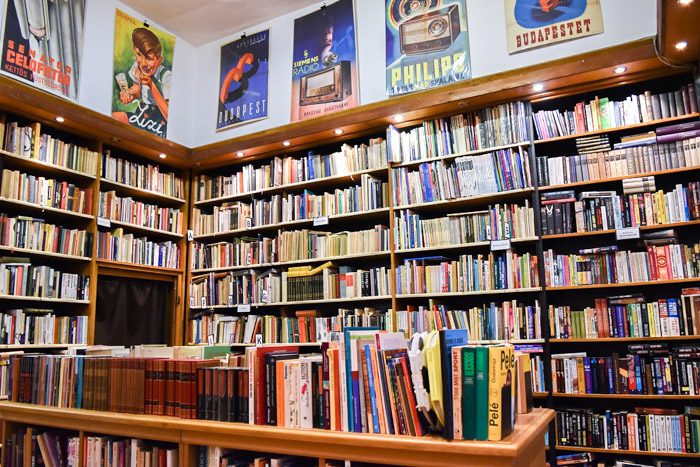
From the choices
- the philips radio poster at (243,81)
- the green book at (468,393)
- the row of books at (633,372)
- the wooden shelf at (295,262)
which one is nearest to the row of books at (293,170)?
the philips radio poster at (243,81)

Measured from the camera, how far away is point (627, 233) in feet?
12.5

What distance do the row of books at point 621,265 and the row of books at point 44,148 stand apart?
4025mm

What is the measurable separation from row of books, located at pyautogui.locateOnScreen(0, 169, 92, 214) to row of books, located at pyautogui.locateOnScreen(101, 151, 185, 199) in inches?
13.1

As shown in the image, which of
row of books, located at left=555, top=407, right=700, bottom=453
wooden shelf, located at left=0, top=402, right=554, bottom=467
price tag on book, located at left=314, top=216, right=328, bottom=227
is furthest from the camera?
price tag on book, located at left=314, top=216, right=328, bottom=227

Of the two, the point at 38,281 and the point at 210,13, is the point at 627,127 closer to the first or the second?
the point at 210,13

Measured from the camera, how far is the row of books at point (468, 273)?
411 cm

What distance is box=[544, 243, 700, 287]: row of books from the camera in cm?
366

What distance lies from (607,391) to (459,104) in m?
2.39

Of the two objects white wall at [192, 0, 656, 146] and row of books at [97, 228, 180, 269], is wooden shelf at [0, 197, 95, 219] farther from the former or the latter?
white wall at [192, 0, 656, 146]

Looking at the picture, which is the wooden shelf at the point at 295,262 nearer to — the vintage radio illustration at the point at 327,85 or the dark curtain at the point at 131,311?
the dark curtain at the point at 131,311

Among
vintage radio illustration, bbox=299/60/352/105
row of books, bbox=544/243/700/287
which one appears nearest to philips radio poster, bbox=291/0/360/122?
vintage radio illustration, bbox=299/60/352/105

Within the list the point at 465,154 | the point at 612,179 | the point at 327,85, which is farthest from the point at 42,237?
the point at 612,179

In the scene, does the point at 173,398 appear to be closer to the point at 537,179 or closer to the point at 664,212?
the point at 537,179

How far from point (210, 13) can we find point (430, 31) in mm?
2479
